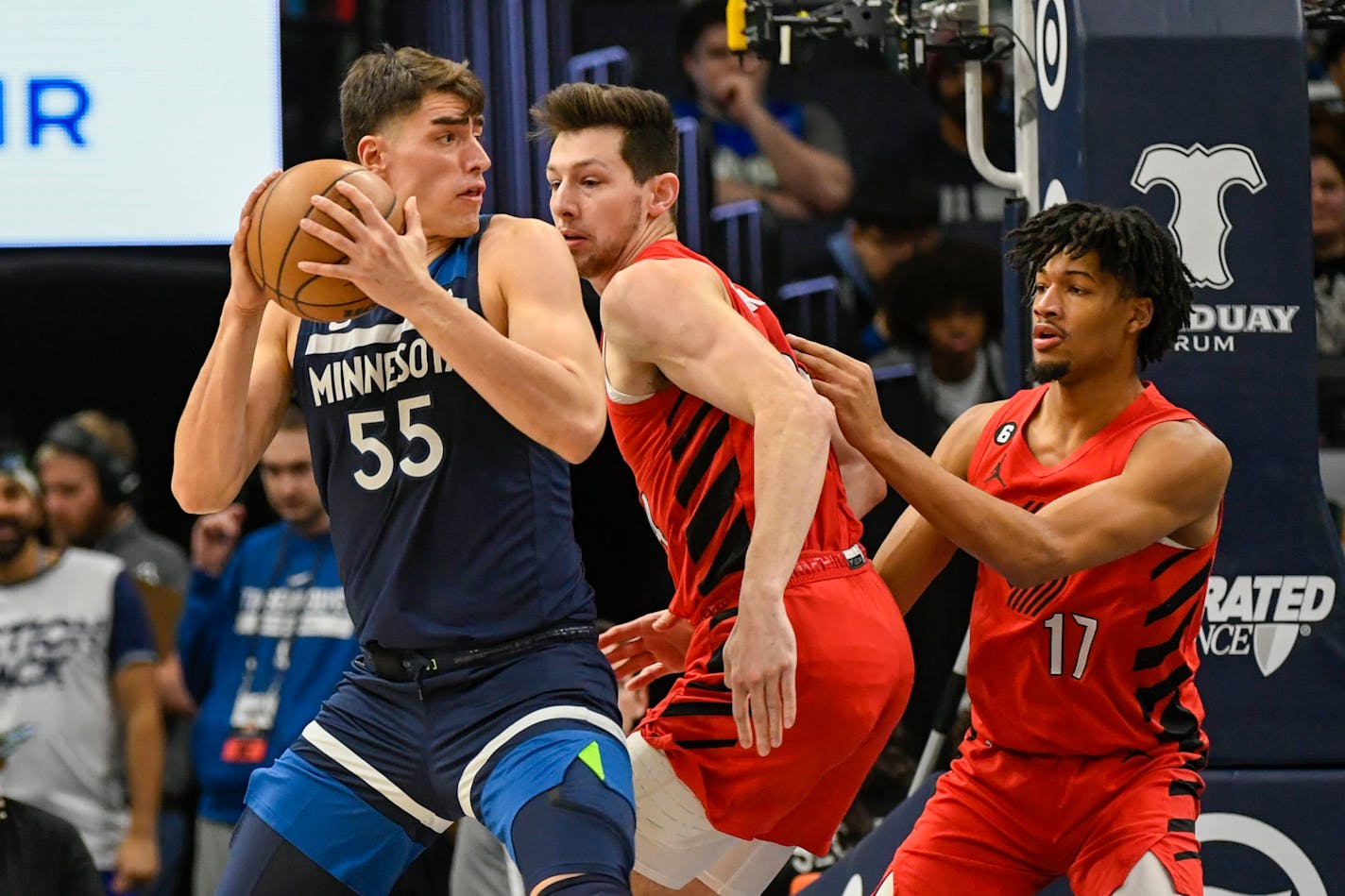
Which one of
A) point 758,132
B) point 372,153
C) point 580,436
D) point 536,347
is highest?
point 758,132

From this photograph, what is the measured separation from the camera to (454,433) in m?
3.46

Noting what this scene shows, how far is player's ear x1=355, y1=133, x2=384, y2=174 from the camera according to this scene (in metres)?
3.64

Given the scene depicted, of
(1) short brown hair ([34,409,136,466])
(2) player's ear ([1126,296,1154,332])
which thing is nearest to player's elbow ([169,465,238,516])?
(2) player's ear ([1126,296,1154,332])

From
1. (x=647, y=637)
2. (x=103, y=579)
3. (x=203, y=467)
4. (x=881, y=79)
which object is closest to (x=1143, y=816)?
(x=647, y=637)

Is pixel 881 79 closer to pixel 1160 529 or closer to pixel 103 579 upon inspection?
pixel 103 579

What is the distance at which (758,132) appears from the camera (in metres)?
8.70

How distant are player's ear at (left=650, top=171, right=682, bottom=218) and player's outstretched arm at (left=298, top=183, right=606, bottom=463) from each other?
64cm

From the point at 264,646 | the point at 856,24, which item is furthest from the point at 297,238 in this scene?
the point at 856,24

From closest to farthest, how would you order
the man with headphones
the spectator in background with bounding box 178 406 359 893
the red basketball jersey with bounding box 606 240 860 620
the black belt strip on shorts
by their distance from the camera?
the black belt strip on shorts, the red basketball jersey with bounding box 606 240 860 620, the spectator in background with bounding box 178 406 359 893, the man with headphones

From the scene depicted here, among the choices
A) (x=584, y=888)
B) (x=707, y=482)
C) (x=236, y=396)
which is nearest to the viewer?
(x=584, y=888)

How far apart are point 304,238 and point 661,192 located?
3.15 ft

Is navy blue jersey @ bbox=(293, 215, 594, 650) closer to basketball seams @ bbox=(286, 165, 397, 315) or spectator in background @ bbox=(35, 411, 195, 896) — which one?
basketball seams @ bbox=(286, 165, 397, 315)

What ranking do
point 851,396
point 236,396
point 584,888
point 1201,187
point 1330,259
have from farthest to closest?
point 1330,259
point 1201,187
point 851,396
point 236,396
point 584,888

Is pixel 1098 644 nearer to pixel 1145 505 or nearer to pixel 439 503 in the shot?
pixel 1145 505
